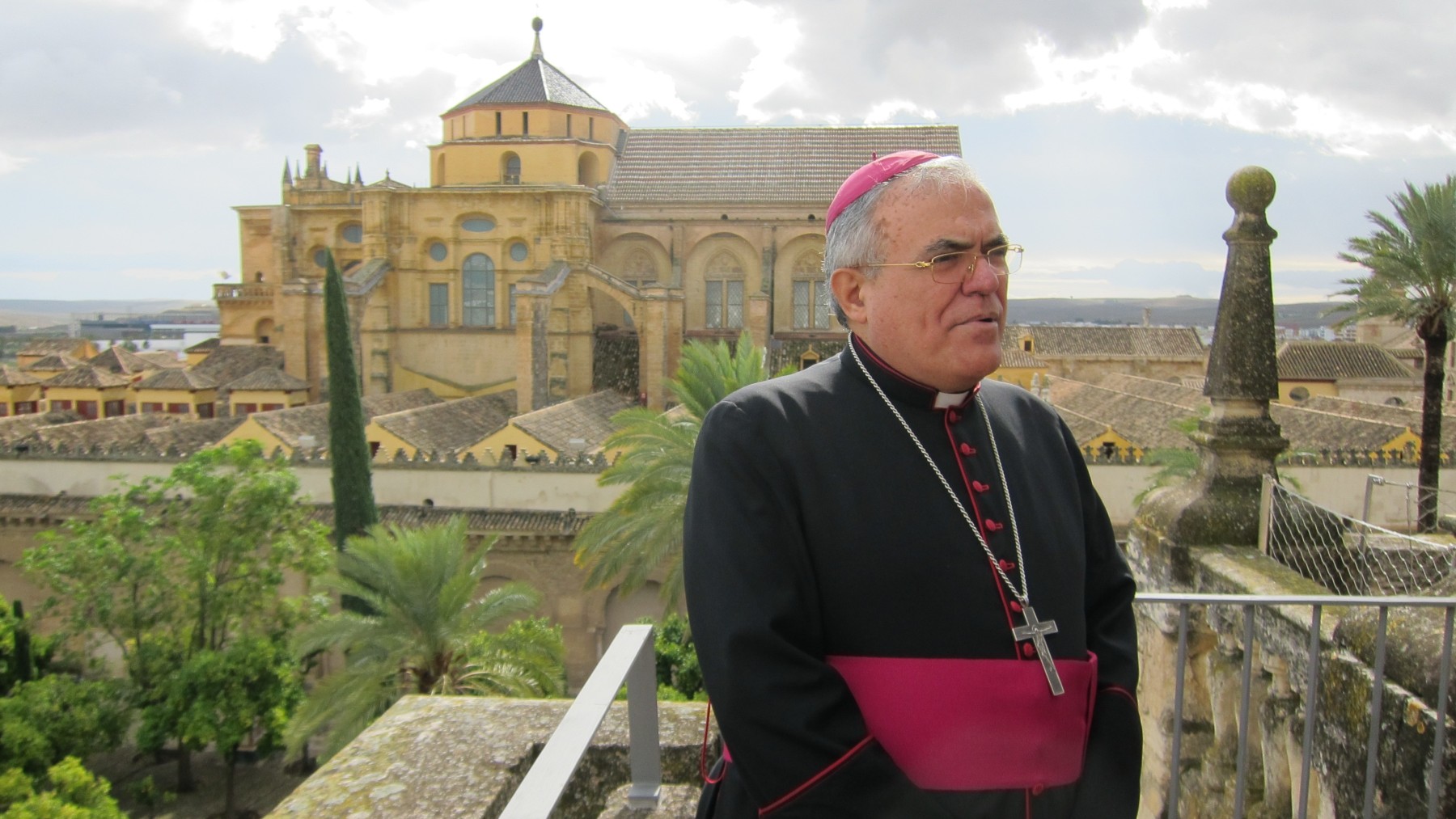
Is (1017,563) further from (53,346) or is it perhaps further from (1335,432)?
(53,346)

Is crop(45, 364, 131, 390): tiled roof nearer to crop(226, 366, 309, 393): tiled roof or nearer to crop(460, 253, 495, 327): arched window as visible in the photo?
crop(226, 366, 309, 393): tiled roof

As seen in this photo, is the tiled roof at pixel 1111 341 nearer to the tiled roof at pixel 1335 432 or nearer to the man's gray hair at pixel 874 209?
the tiled roof at pixel 1335 432

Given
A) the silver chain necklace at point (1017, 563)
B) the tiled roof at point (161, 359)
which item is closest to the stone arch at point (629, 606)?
the silver chain necklace at point (1017, 563)

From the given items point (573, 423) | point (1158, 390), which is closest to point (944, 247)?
point (573, 423)

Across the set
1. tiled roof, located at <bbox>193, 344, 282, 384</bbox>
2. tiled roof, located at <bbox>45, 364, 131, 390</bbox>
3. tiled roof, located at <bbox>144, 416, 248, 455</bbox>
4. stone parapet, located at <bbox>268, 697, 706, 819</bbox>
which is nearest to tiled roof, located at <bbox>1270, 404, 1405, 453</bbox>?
stone parapet, located at <bbox>268, 697, 706, 819</bbox>

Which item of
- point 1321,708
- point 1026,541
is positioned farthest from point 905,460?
point 1321,708

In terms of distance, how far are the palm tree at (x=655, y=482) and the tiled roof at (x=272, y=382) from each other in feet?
64.5

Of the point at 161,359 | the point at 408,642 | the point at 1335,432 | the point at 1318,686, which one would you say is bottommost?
the point at 408,642

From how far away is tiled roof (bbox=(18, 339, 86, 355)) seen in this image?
47.6m

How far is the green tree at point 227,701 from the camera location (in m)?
17.0

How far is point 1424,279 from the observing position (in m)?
17.0

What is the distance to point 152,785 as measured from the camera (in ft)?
58.2

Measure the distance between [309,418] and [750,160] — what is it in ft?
58.3

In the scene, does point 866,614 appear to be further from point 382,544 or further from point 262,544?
point 262,544
